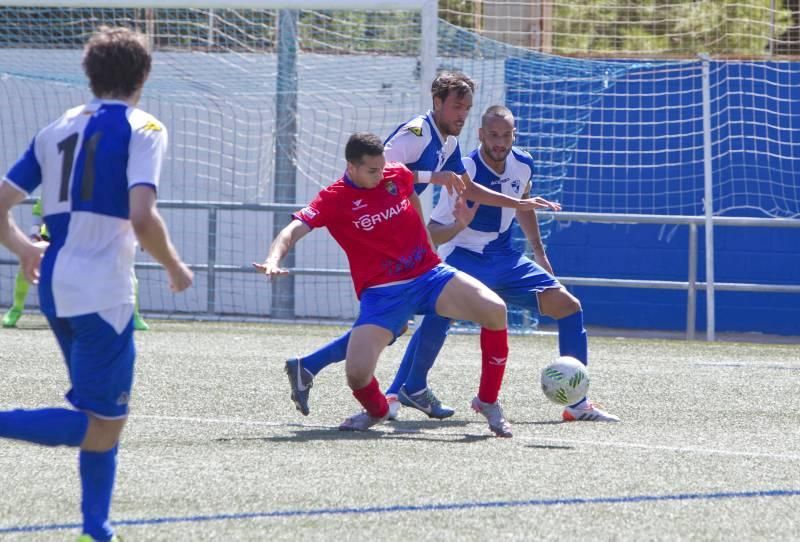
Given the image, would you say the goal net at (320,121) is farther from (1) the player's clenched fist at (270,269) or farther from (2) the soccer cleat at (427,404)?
(1) the player's clenched fist at (270,269)

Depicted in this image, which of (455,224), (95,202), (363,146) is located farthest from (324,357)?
(95,202)

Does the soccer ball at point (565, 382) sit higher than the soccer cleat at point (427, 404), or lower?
higher

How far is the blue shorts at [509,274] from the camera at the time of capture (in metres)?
7.57

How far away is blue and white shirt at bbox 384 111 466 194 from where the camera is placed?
7.02m

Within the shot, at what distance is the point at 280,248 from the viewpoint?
6.10 m

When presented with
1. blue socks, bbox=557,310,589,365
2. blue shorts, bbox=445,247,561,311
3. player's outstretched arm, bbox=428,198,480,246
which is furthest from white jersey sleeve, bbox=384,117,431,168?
blue socks, bbox=557,310,589,365

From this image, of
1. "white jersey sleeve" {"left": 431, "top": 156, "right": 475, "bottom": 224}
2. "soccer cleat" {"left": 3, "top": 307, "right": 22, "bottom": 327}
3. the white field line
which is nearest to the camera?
the white field line

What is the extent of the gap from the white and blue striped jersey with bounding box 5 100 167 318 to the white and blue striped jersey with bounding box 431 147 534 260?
376 centimetres

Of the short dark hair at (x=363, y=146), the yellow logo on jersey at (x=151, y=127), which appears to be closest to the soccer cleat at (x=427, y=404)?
the short dark hair at (x=363, y=146)

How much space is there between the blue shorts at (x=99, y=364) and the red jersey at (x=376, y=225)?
2424 millimetres

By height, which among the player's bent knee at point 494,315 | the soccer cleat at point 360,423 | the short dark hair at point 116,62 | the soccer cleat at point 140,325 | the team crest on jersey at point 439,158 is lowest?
the soccer cleat at point 140,325

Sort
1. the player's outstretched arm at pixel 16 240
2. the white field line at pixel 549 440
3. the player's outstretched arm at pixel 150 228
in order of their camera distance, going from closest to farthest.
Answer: the player's outstretched arm at pixel 150 228
the player's outstretched arm at pixel 16 240
the white field line at pixel 549 440

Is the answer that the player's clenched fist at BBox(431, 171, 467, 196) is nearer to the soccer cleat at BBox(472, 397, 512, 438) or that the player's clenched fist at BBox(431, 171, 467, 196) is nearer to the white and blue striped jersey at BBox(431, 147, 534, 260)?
the white and blue striped jersey at BBox(431, 147, 534, 260)

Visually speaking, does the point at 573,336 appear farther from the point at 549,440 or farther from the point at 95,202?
the point at 95,202
